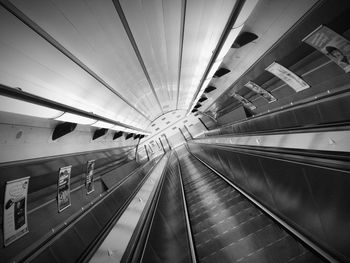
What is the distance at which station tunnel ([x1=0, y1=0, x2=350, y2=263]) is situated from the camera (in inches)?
94.7

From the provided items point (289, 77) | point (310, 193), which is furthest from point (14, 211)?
point (289, 77)

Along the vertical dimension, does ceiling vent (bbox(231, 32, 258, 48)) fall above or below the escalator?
above

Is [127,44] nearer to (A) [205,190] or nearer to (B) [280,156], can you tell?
(B) [280,156]

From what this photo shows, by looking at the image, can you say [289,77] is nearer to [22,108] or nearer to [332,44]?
[332,44]

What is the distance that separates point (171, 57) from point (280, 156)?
415 centimetres

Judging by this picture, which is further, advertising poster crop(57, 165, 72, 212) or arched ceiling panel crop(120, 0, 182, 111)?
advertising poster crop(57, 165, 72, 212)

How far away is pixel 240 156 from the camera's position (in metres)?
4.55

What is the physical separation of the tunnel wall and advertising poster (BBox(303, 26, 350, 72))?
3333 millimetres

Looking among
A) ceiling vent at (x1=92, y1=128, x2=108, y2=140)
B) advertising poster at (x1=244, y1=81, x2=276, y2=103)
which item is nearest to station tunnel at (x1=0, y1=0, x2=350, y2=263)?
ceiling vent at (x1=92, y1=128, x2=108, y2=140)

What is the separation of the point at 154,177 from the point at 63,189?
8.88ft

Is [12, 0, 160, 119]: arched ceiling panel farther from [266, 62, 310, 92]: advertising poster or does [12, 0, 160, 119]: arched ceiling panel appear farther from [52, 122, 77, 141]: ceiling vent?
[266, 62, 310, 92]: advertising poster

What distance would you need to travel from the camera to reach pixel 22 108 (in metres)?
3.35

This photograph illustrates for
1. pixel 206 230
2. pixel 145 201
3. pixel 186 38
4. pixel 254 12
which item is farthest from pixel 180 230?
pixel 254 12

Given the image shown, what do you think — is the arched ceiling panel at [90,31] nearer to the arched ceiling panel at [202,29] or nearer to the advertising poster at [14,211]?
the arched ceiling panel at [202,29]
